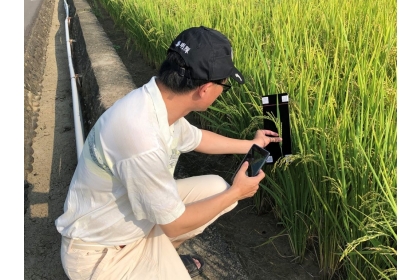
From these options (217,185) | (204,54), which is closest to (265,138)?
(217,185)

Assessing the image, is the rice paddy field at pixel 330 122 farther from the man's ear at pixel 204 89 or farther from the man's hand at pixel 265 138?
the man's ear at pixel 204 89

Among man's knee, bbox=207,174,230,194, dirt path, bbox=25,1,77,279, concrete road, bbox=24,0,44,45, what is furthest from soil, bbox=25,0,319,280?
concrete road, bbox=24,0,44,45

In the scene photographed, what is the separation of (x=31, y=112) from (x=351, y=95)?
10.7ft

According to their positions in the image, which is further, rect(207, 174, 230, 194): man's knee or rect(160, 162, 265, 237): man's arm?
rect(207, 174, 230, 194): man's knee

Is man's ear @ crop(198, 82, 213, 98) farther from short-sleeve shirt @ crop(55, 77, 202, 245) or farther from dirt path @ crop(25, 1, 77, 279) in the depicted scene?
dirt path @ crop(25, 1, 77, 279)

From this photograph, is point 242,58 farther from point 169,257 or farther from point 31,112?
point 31,112

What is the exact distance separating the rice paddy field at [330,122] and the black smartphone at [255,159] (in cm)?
10

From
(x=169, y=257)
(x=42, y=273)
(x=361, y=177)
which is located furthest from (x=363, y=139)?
(x=42, y=273)

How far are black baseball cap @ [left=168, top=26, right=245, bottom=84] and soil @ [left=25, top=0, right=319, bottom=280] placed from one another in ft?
2.69

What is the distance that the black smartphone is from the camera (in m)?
1.57

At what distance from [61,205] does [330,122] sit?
176 centimetres

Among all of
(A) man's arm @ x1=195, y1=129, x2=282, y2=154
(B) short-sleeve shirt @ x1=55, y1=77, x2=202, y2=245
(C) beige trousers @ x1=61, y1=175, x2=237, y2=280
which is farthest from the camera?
(A) man's arm @ x1=195, y1=129, x2=282, y2=154

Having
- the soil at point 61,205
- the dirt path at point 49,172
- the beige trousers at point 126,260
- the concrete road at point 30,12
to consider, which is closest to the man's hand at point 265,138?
the soil at point 61,205

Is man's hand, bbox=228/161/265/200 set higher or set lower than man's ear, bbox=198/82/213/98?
lower
